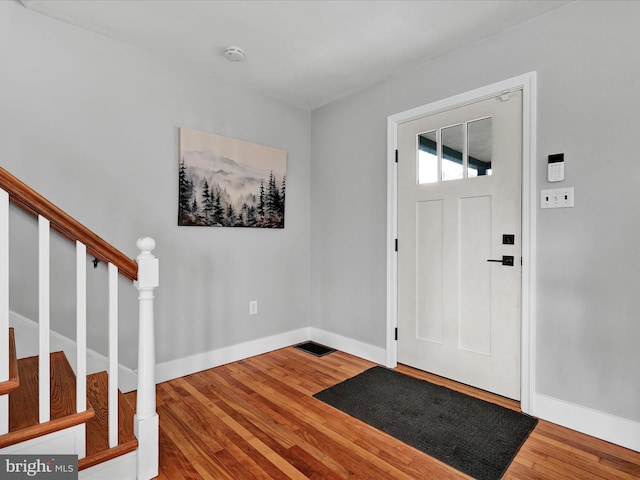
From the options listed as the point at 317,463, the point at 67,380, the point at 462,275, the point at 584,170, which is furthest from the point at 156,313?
the point at 584,170

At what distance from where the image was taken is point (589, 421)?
6.23 ft

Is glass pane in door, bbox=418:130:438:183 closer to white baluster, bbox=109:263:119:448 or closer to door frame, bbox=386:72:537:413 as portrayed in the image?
door frame, bbox=386:72:537:413

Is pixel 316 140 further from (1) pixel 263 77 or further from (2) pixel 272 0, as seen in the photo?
(2) pixel 272 0

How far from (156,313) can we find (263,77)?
80.4 inches

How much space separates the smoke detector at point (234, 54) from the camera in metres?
2.45

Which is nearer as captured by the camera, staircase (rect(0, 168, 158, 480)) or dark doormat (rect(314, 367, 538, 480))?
staircase (rect(0, 168, 158, 480))

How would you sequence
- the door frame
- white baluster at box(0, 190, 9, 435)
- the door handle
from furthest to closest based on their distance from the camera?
the door handle < the door frame < white baluster at box(0, 190, 9, 435)

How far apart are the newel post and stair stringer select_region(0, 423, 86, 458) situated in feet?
0.69

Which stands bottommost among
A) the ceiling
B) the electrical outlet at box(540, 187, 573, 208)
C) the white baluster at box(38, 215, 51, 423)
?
the white baluster at box(38, 215, 51, 423)

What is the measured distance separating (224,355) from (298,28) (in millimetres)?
2500

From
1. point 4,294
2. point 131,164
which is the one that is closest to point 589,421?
point 4,294

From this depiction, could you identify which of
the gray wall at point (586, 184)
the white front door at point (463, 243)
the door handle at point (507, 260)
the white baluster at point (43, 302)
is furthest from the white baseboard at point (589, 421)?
the white baluster at point (43, 302)

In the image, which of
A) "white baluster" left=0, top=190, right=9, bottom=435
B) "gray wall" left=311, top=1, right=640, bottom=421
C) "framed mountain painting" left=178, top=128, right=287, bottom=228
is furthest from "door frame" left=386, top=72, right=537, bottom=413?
"white baluster" left=0, top=190, right=9, bottom=435

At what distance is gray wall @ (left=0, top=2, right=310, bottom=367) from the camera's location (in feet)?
6.70
